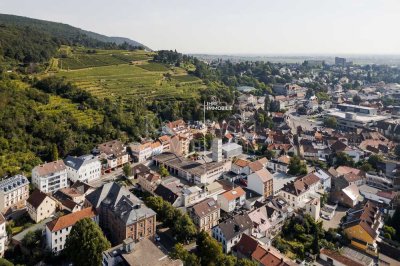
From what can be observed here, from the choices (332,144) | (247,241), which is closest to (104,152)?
(247,241)

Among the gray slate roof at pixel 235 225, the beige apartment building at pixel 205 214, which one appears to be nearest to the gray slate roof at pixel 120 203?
the beige apartment building at pixel 205 214

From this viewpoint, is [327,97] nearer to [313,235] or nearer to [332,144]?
[332,144]

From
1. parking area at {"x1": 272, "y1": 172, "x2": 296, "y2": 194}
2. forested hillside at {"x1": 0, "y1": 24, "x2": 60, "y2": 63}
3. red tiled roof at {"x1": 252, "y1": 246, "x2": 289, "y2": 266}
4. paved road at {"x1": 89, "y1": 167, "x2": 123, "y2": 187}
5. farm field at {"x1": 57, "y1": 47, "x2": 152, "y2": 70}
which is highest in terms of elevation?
forested hillside at {"x1": 0, "y1": 24, "x2": 60, "y2": 63}

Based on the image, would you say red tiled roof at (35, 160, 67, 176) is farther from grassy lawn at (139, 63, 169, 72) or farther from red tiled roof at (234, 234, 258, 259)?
grassy lawn at (139, 63, 169, 72)

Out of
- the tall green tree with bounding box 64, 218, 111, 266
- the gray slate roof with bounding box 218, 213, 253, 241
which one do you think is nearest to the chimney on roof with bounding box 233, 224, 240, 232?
the gray slate roof with bounding box 218, 213, 253, 241

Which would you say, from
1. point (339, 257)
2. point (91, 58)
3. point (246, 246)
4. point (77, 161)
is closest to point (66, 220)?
point (77, 161)

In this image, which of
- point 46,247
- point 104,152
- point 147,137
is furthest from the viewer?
point 147,137
